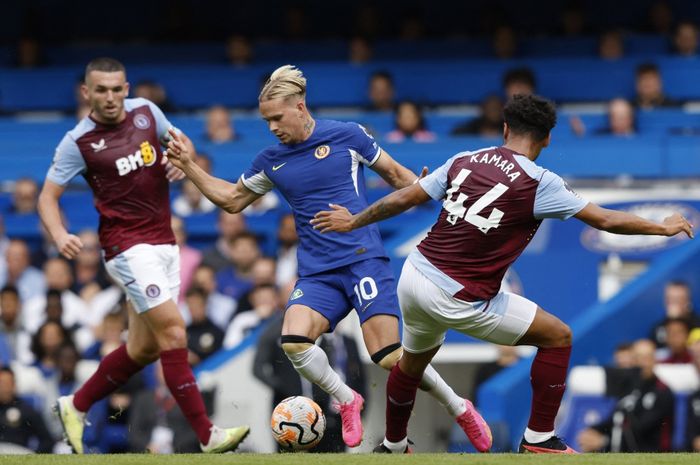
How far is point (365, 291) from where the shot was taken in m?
8.38

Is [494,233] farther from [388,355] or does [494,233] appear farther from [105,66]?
[105,66]

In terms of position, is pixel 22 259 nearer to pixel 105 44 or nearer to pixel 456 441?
pixel 456 441

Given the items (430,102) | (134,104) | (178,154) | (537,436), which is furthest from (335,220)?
(430,102)

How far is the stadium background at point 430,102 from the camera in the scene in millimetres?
12188

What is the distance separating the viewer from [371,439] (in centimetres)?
1179

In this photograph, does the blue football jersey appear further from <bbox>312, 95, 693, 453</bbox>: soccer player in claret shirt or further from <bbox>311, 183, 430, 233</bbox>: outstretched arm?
<bbox>311, 183, 430, 233</bbox>: outstretched arm

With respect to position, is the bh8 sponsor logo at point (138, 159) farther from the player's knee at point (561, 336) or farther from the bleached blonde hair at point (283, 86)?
the player's knee at point (561, 336)

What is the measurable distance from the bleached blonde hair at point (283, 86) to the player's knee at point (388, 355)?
5.29 feet

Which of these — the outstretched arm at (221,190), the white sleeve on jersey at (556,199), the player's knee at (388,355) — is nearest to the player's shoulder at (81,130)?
the outstretched arm at (221,190)

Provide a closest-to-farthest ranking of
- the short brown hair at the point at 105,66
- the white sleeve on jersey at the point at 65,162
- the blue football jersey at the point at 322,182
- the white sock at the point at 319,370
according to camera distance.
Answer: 1. the white sock at the point at 319,370
2. the blue football jersey at the point at 322,182
3. the short brown hair at the point at 105,66
4. the white sleeve on jersey at the point at 65,162

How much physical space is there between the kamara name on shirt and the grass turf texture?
4.98ft

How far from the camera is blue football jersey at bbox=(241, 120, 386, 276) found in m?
8.46

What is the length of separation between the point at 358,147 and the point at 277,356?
340 cm

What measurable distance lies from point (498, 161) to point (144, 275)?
2.65 m
